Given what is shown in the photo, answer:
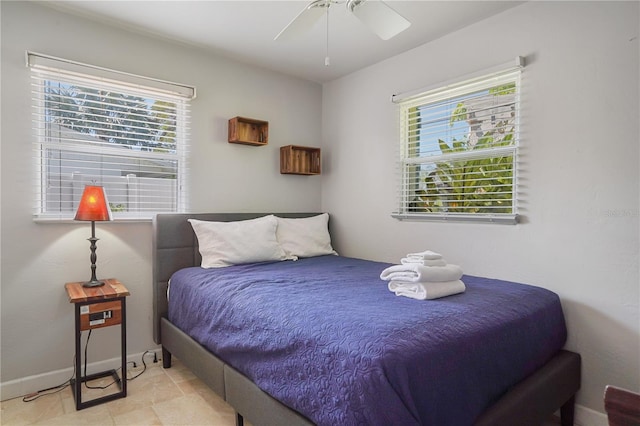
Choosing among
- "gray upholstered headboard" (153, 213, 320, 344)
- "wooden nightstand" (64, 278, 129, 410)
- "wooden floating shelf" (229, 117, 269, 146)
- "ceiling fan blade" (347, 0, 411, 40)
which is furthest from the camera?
"wooden floating shelf" (229, 117, 269, 146)

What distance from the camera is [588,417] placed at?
2061 millimetres

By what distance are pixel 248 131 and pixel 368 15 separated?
5.74 feet

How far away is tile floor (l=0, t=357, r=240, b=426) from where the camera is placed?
2.05 metres

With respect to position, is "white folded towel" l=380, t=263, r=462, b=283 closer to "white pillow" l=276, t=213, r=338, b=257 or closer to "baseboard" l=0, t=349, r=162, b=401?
"white pillow" l=276, t=213, r=338, b=257

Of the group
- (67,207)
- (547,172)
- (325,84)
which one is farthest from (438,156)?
(67,207)

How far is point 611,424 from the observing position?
0.60 m

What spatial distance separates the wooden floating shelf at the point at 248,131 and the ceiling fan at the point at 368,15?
1.35 m

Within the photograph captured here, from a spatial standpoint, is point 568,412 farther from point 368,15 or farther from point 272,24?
point 272,24

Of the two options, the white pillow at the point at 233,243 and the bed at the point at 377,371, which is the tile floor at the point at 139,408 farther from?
the white pillow at the point at 233,243

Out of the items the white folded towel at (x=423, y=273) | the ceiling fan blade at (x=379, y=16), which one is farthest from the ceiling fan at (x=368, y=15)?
the white folded towel at (x=423, y=273)

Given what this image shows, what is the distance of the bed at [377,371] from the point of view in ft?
3.92

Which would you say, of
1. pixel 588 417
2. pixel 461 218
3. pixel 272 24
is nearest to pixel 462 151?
pixel 461 218

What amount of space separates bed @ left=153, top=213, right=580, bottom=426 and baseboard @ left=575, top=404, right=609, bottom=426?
0.13 m

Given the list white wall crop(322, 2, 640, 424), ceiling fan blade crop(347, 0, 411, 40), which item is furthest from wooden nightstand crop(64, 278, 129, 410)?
white wall crop(322, 2, 640, 424)
